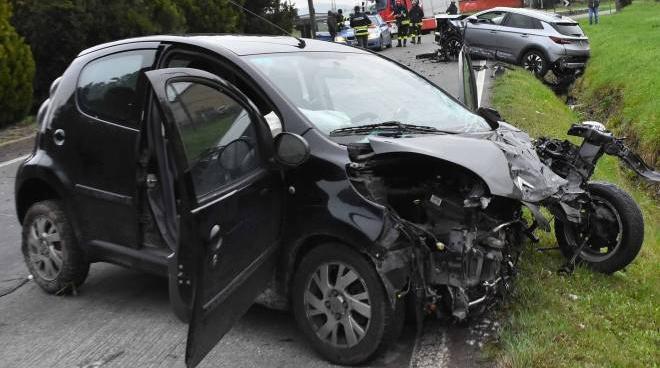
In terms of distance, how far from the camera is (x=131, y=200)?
418 cm

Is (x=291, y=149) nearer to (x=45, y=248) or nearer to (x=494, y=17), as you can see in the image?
(x=45, y=248)

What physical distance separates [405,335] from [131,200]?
1853mm

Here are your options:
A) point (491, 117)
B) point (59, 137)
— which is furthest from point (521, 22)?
point (59, 137)

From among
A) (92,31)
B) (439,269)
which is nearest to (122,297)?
(439,269)

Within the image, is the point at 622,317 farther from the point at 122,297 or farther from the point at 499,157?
the point at 122,297

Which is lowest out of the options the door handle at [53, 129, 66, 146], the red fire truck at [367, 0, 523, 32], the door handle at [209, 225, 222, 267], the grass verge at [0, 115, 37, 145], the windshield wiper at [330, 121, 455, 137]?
the red fire truck at [367, 0, 523, 32]

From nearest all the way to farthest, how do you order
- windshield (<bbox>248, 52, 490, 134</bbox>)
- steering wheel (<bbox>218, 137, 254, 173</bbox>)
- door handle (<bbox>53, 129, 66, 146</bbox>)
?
steering wheel (<bbox>218, 137, 254, 173</bbox>) < windshield (<bbox>248, 52, 490, 134</bbox>) < door handle (<bbox>53, 129, 66, 146</bbox>)

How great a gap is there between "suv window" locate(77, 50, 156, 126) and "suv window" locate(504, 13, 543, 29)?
48.6 ft

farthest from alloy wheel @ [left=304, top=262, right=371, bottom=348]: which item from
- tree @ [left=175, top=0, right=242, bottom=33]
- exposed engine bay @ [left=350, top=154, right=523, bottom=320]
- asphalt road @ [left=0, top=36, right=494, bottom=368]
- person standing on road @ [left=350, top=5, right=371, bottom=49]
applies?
person standing on road @ [left=350, top=5, right=371, bottom=49]

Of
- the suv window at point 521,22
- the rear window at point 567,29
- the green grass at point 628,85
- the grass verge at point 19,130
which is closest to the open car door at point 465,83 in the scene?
the green grass at point 628,85

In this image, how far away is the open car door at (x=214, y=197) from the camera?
292 cm

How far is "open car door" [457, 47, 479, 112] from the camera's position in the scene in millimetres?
5867

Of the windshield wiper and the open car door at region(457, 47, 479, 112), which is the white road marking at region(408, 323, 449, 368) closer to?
the windshield wiper

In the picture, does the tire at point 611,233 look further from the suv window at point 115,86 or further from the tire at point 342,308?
the suv window at point 115,86
